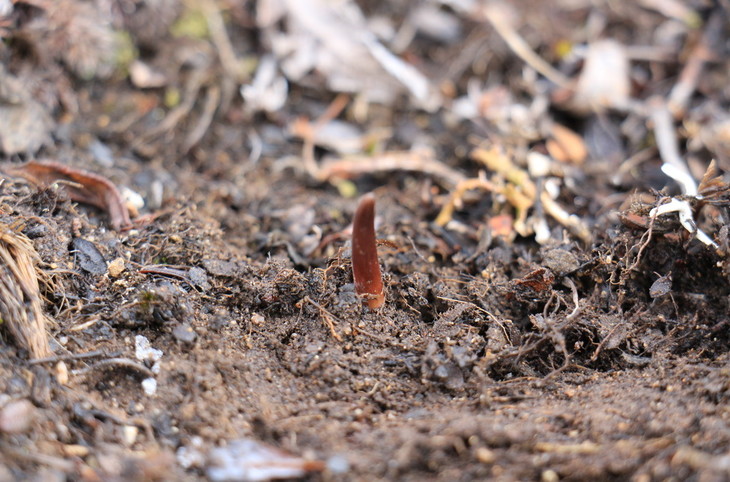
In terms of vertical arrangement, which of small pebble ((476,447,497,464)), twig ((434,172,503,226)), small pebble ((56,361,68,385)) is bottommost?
small pebble ((476,447,497,464))

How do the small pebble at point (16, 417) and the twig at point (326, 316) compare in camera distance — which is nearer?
the small pebble at point (16, 417)

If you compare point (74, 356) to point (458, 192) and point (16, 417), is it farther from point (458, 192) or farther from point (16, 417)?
point (458, 192)

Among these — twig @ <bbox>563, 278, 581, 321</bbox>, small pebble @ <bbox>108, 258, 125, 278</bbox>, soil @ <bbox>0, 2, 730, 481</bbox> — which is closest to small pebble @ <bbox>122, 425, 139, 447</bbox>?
soil @ <bbox>0, 2, 730, 481</bbox>

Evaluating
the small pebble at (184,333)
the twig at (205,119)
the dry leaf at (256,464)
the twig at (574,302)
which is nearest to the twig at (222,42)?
the twig at (205,119)

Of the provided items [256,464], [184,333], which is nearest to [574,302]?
[256,464]

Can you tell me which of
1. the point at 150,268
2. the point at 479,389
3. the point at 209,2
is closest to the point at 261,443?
the point at 479,389

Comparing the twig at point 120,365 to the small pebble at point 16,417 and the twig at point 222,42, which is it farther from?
the twig at point 222,42

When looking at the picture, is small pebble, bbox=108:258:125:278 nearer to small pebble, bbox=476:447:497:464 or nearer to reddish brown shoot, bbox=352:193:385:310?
reddish brown shoot, bbox=352:193:385:310
